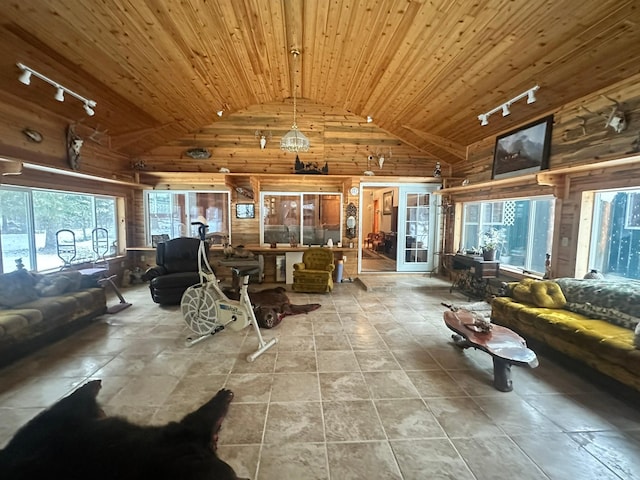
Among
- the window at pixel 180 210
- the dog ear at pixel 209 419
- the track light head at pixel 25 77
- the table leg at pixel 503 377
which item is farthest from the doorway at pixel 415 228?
the track light head at pixel 25 77

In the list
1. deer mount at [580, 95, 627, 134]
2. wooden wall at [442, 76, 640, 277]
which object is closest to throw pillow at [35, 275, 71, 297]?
wooden wall at [442, 76, 640, 277]

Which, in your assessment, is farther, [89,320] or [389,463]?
[89,320]

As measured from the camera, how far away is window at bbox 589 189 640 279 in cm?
343

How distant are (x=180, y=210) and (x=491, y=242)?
6514 millimetres

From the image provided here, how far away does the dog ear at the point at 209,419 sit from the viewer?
192cm

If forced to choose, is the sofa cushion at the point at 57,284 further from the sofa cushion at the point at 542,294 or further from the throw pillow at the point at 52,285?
the sofa cushion at the point at 542,294

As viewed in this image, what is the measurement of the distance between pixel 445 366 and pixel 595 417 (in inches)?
43.2

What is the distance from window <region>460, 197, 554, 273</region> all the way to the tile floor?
7.07ft

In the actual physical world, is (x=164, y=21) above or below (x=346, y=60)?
below

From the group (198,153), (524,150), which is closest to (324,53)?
(524,150)

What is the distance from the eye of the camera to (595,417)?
2.20 meters

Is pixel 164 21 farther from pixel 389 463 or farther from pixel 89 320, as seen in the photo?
pixel 389 463

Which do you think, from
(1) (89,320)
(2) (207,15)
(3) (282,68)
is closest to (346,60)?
(3) (282,68)

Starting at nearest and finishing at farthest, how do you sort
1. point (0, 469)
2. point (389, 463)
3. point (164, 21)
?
1. point (0, 469)
2. point (389, 463)
3. point (164, 21)
